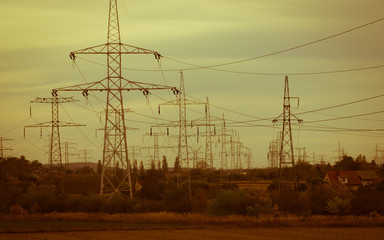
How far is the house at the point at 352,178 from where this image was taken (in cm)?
11372

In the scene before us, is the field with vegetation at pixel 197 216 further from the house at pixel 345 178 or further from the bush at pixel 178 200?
the house at pixel 345 178

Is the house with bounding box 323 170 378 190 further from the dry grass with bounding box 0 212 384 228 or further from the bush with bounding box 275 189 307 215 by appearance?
the dry grass with bounding box 0 212 384 228

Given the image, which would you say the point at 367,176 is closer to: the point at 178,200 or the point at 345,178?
the point at 345,178

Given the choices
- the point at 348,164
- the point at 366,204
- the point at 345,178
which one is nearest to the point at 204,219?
the point at 366,204

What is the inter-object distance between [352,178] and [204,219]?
6585cm

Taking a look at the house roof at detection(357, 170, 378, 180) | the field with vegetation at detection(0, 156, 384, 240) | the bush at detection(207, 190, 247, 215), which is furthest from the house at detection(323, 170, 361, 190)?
the bush at detection(207, 190, 247, 215)

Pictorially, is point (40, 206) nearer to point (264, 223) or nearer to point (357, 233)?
point (264, 223)

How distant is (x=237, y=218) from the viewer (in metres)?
60.1

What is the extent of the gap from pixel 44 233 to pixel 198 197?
25.9m

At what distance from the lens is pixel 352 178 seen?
117625 mm

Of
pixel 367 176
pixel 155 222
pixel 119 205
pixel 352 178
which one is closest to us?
pixel 155 222

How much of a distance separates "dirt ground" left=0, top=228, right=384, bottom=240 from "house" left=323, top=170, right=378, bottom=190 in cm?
6567

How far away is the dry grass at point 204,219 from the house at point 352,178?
55.4 metres

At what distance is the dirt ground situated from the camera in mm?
43875
